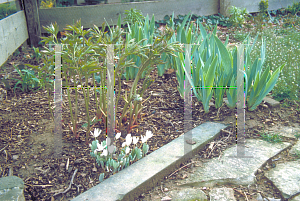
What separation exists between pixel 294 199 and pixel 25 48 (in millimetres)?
3857

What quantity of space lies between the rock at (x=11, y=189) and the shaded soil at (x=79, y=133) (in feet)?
0.40

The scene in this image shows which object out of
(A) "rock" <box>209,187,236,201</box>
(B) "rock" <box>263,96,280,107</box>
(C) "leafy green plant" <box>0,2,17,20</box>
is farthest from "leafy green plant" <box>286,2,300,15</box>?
(A) "rock" <box>209,187,236,201</box>

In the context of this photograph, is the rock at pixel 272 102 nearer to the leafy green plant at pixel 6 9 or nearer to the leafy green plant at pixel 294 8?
the leafy green plant at pixel 6 9

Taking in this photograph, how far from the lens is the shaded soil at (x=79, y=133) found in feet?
5.11

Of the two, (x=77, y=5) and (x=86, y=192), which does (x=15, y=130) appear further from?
(x=77, y=5)

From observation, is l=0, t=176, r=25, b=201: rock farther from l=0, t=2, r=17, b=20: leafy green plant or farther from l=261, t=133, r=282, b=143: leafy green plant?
l=0, t=2, r=17, b=20: leafy green plant

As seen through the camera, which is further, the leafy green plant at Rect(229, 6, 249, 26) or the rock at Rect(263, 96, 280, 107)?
the leafy green plant at Rect(229, 6, 249, 26)

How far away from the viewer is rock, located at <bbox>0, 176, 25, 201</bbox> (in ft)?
4.19

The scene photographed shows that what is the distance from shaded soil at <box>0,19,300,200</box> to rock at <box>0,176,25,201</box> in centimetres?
12

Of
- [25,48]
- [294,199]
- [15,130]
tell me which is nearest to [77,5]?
[25,48]

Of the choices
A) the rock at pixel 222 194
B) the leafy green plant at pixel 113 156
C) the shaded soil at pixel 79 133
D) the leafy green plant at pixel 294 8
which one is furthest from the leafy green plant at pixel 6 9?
the leafy green plant at pixel 294 8

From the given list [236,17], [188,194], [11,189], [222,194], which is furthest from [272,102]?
[236,17]

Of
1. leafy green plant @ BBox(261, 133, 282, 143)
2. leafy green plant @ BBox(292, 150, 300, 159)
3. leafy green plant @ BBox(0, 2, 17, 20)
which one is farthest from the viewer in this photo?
leafy green plant @ BBox(0, 2, 17, 20)

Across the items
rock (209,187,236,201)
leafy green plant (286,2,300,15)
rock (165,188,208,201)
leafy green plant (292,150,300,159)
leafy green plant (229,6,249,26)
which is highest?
leafy green plant (286,2,300,15)
